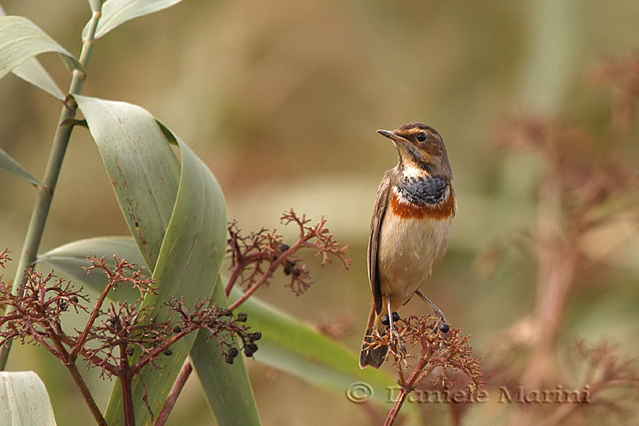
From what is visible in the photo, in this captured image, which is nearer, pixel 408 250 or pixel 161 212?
pixel 161 212

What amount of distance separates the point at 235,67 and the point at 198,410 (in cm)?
236

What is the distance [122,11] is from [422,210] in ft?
3.20

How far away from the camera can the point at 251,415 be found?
65.5 inches

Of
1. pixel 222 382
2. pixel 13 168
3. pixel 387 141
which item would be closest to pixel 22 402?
pixel 222 382

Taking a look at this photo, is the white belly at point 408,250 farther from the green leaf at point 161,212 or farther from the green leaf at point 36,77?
the green leaf at point 36,77

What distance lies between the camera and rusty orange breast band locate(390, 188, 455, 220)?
232cm

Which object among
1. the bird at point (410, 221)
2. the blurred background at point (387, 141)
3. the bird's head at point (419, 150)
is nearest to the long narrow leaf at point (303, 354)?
the bird at point (410, 221)

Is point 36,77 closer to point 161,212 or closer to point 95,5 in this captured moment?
point 95,5

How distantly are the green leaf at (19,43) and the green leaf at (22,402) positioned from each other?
1.81 feet

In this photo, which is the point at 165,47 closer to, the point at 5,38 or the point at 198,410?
the point at 198,410

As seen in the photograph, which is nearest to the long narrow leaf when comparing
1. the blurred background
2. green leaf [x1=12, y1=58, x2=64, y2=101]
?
green leaf [x1=12, y1=58, x2=64, y2=101]

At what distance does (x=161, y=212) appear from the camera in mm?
1611

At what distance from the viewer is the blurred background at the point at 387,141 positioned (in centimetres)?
333

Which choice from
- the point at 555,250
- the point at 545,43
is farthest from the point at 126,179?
the point at 545,43
